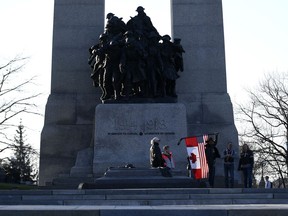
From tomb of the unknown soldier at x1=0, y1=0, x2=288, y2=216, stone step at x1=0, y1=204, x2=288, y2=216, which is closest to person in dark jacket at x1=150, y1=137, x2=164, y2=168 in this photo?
tomb of the unknown soldier at x1=0, y1=0, x2=288, y2=216

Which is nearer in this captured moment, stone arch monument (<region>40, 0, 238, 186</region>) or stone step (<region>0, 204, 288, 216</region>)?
stone step (<region>0, 204, 288, 216</region>)

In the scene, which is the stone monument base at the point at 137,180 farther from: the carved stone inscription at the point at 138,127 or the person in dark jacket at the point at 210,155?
the carved stone inscription at the point at 138,127

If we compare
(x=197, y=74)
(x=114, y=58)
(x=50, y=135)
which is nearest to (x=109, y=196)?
(x=114, y=58)

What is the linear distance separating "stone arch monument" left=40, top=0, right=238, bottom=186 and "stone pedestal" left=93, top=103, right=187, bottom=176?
1870mm

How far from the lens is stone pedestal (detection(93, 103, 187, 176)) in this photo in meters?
17.8

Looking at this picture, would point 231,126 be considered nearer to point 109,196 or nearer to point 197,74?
point 197,74

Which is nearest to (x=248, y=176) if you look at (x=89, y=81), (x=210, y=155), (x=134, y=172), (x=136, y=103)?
(x=210, y=155)

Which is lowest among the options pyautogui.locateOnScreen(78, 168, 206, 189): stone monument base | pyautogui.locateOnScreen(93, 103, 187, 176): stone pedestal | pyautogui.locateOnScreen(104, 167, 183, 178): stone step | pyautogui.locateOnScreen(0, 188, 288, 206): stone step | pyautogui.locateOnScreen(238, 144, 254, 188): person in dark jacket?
pyautogui.locateOnScreen(0, 188, 288, 206): stone step

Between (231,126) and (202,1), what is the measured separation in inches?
225

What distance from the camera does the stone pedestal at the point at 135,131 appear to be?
17.8 m

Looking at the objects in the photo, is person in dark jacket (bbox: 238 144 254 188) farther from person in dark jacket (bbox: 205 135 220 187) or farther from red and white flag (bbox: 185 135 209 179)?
red and white flag (bbox: 185 135 209 179)

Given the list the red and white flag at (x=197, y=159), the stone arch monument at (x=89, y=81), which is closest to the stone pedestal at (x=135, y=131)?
the stone arch monument at (x=89, y=81)

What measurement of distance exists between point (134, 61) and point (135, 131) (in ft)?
8.90

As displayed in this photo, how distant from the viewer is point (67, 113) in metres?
20.8
